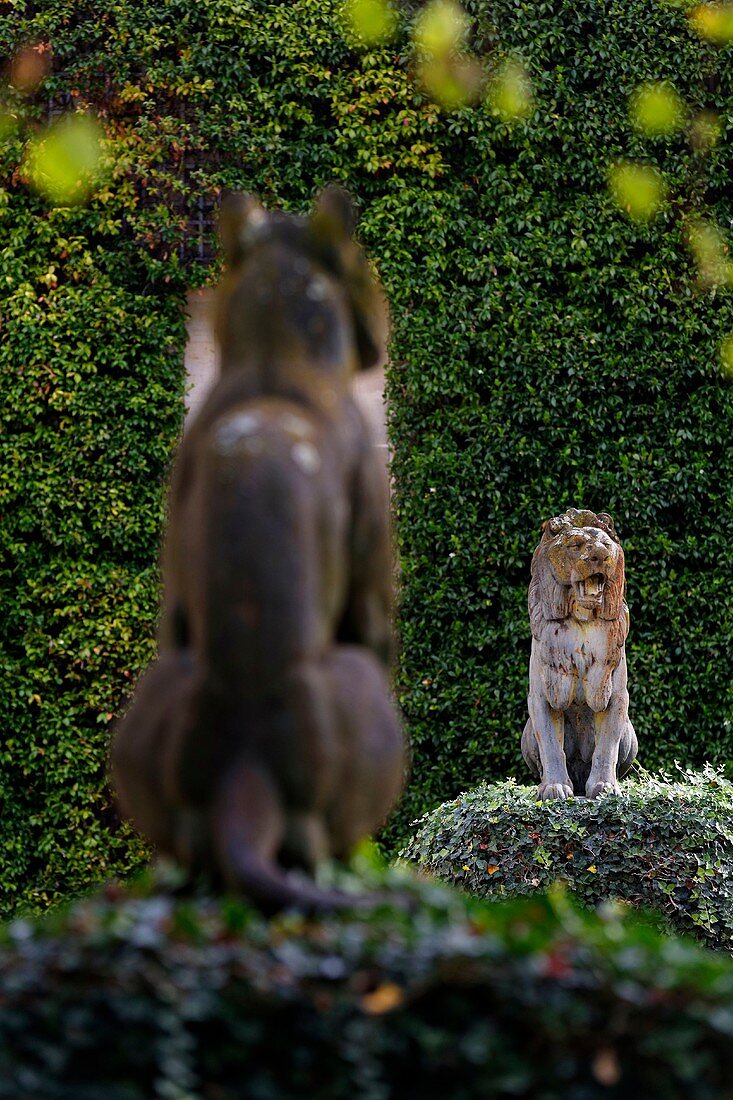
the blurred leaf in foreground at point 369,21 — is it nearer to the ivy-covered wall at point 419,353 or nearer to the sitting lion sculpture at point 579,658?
the ivy-covered wall at point 419,353

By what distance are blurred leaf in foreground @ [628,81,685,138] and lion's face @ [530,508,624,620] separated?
482 centimetres

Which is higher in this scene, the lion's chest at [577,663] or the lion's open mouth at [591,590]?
the lion's open mouth at [591,590]

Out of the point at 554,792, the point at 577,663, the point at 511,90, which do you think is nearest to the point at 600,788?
the point at 554,792

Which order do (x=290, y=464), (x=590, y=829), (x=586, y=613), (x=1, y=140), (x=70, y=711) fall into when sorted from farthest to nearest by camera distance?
(x=1, y=140)
(x=70, y=711)
(x=586, y=613)
(x=590, y=829)
(x=290, y=464)

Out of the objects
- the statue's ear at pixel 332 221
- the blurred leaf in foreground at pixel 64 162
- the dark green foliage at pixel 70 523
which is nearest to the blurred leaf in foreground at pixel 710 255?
the dark green foliage at pixel 70 523

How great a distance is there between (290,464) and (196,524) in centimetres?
28

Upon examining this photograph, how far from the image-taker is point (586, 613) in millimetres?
8812

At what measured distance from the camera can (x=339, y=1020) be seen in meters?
2.98

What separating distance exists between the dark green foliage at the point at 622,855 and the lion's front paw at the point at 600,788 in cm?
17

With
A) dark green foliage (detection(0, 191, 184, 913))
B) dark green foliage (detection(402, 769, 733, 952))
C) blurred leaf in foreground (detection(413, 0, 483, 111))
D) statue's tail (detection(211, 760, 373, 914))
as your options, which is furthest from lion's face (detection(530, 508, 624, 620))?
statue's tail (detection(211, 760, 373, 914))

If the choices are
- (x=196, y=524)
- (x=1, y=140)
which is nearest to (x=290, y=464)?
(x=196, y=524)

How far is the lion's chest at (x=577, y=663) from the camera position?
8.87 m

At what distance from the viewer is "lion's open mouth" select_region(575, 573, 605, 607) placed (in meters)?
8.76

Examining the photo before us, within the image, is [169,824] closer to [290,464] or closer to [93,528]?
[290,464]
